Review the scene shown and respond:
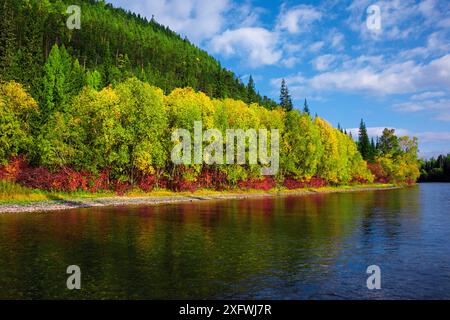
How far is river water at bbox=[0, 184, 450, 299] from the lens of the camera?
1631 cm

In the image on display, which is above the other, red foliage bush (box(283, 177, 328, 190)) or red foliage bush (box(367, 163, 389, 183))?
red foliage bush (box(367, 163, 389, 183))

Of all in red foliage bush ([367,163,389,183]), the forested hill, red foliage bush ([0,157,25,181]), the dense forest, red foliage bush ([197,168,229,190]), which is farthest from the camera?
red foliage bush ([367,163,389,183])

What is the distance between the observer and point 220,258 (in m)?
22.2

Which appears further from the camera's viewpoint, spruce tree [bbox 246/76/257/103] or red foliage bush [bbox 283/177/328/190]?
spruce tree [bbox 246/76/257/103]

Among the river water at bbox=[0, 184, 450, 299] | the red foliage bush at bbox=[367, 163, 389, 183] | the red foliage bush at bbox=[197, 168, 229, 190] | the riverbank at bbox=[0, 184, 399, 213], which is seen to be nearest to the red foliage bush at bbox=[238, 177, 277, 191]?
the red foliage bush at bbox=[197, 168, 229, 190]

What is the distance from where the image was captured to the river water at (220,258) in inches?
642

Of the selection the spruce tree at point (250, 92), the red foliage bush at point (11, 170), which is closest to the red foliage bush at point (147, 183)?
the red foliage bush at point (11, 170)

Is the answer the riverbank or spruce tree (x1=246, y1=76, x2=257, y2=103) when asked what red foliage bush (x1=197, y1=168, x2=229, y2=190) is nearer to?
the riverbank

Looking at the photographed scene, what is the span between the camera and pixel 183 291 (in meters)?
16.1

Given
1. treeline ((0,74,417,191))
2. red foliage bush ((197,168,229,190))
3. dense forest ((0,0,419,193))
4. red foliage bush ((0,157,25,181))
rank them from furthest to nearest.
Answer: red foliage bush ((197,168,229,190)) < dense forest ((0,0,419,193)) < treeline ((0,74,417,191)) < red foliage bush ((0,157,25,181))

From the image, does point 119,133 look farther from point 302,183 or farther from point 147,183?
point 302,183

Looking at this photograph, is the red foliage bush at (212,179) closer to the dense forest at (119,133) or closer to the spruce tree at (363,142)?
the dense forest at (119,133)

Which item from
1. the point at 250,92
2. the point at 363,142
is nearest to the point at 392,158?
the point at 363,142

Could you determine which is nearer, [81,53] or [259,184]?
[259,184]
